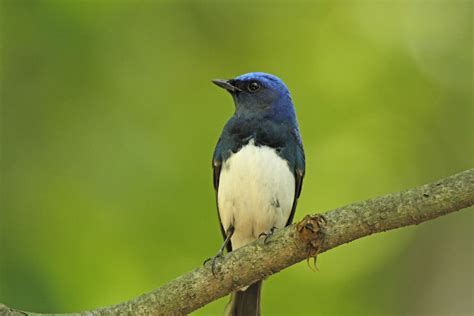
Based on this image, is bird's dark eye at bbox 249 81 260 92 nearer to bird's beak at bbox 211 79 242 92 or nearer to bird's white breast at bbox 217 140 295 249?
bird's beak at bbox 211 79 242 92

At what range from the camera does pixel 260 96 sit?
7.50 meters

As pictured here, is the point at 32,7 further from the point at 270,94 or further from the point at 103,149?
the point at 270,94

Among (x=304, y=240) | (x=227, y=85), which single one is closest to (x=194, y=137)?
(x=227, y=85)

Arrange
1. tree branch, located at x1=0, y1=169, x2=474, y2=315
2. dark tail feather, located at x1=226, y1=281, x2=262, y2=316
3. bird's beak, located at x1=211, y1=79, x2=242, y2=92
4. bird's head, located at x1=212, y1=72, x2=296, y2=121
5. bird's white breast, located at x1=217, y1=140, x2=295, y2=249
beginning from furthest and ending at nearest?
bird's beak, located at x1=211, y1=79, x2=242, y2=92, bird's head, located at x1=212, y1=72, x2=296, y2=121, dark tail feather, located at x1=226, y1=281, x2=262, y2=316, bird's white breast, located at x1=217, y1=140, x2=295, y2=249, tree branch, located at x1=0, y1=169, x2=474, y2=315

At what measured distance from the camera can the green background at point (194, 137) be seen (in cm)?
677

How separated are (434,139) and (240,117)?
3518 millimetres

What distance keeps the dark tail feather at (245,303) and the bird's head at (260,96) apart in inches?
62.4

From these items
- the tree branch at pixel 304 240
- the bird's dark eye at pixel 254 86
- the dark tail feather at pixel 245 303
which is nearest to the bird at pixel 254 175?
the dark tail feather at pixel 245 303

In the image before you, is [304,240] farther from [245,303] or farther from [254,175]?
[245,303]

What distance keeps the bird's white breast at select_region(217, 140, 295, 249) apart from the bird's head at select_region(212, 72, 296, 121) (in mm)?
584

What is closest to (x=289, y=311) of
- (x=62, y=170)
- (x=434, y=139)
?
(x=62, y=170)

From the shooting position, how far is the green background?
6.77 m

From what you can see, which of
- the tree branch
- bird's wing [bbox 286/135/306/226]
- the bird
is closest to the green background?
the bird

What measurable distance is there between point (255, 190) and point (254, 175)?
179 millimetres
